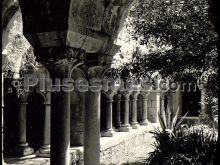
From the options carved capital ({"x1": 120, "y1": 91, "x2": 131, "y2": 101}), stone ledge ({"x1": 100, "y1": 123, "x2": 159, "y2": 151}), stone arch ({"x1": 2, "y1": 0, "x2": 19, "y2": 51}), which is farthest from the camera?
carved capital ({"x1": 120, "y1": 91, "x2": 131, "y2": 101})

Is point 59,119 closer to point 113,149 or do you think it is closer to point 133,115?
point 113,149

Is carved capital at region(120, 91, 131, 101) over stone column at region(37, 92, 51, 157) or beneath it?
over

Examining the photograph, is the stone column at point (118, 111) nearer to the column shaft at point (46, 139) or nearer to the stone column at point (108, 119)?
the stone column at point (108, 119)

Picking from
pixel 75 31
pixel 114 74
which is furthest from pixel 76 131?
pixel 75 31

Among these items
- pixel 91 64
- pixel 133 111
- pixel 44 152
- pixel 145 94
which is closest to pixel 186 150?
pixel 91 64

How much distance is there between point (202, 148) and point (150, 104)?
34.0 ft

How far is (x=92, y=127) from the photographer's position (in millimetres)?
4555

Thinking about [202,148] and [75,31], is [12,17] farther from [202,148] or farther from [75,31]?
[202,148]

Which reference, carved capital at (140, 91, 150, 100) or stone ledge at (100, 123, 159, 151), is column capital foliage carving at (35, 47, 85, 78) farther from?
carved capital at (140, 91, 150, 100)

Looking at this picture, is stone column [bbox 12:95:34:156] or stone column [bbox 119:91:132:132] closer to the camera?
stone column [bbox 12:95:34:156]

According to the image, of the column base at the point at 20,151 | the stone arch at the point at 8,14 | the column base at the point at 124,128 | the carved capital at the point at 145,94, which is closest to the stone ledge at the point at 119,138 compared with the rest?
the column base at the point at 124,128

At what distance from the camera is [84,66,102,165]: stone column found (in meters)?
4.51

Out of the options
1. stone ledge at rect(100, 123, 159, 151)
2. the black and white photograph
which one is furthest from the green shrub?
stone ledge at rect(100, 123, 159, 151)

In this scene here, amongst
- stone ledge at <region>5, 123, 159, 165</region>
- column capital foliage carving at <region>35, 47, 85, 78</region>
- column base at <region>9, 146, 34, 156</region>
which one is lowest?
stone ledge at <region>5, 123, 159, 165</region>
